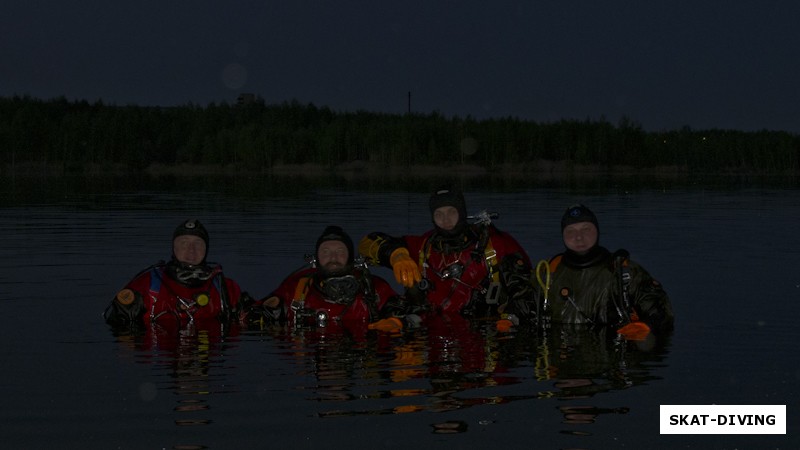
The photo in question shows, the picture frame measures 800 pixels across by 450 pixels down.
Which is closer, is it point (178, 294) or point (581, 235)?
point (581, 235)

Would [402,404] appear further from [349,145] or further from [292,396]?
[349,145]

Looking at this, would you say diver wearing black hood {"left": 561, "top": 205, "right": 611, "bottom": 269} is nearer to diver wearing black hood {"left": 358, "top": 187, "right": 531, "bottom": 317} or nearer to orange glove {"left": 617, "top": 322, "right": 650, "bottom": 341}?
orange glove {"left": 617, "top": 322, "right": 650, "bottom": 341}

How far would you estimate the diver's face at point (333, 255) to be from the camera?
15.4 meters

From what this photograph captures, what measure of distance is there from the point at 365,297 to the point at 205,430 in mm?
5845

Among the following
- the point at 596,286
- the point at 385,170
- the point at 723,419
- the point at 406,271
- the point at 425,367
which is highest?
the point at 385,170

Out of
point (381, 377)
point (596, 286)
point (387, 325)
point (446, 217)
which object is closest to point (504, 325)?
point (596, 286)

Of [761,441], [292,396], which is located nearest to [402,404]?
[292,396]

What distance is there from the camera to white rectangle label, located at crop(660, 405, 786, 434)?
10.3 metres

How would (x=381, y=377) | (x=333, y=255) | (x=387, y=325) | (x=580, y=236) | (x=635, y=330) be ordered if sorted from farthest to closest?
(x=333, y=255), (x=387, y=325), (x=580, y=236), (x=635, y=330), (x=381, y=377)

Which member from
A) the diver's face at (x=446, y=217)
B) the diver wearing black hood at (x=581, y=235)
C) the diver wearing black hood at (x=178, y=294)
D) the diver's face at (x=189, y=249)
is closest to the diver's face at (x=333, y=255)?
the diver wearing black hood at (x=178, y=294)

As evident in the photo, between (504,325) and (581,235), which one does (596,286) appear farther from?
(504,325)

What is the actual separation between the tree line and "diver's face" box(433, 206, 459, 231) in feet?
403

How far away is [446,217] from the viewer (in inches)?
669

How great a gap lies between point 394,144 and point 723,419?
443ft
